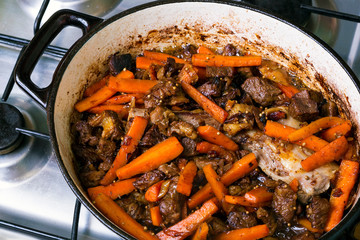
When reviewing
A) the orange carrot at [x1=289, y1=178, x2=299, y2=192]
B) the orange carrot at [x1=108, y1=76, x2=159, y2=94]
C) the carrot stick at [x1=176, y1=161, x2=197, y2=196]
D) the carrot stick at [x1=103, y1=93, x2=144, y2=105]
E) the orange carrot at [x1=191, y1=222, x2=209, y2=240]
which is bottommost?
the orange carrot at [x1=191, y1=222, x2=209, y2=240]

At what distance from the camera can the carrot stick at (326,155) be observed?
1991 millimetres

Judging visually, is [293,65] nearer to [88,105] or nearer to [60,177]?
[88,105]

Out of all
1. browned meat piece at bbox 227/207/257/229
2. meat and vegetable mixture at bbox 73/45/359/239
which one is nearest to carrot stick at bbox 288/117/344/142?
meat and vegetable mixture at bbox 73/45/359/239

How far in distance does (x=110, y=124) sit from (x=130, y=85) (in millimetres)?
267

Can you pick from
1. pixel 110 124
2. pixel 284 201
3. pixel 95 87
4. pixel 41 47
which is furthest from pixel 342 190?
pixel 41 47

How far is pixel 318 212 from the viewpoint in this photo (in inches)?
73.9

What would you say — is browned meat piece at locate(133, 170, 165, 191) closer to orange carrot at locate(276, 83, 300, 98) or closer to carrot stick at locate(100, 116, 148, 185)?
carrot stick at locate(100, 116, 148, 185)

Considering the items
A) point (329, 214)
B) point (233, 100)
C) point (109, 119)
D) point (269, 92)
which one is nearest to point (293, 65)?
point (269, 92)

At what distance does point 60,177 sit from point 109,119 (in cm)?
47

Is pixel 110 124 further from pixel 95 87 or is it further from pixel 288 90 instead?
pixel 288 90

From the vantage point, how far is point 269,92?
7.32ft

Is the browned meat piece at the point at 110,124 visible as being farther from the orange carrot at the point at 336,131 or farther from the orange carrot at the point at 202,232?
the orange carrot at the point at 336,131

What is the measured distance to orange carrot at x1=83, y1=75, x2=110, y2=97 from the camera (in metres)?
2.33

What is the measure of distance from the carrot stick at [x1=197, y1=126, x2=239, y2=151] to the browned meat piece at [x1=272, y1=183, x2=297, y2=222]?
12.3 inches
